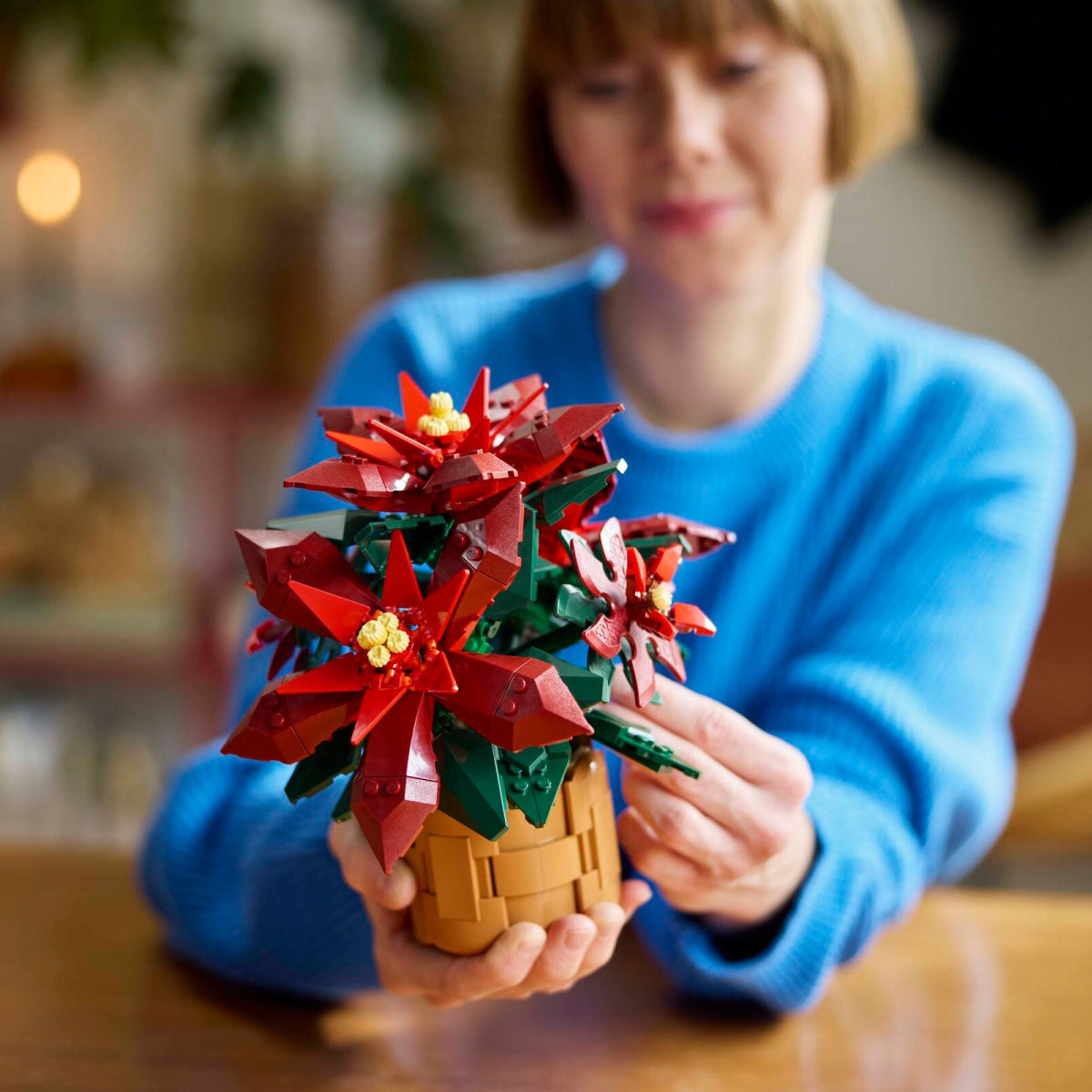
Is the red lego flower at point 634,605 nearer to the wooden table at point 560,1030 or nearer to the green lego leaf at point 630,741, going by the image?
the green lego leaf at point 630,741

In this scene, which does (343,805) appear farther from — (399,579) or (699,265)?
(699,265)

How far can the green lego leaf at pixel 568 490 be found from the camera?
368 mm

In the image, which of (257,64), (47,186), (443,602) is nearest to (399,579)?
(443,602)

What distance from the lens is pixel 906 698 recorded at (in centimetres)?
65

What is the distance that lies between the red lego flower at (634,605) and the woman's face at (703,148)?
Result: 34cm

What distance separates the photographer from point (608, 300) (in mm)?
838

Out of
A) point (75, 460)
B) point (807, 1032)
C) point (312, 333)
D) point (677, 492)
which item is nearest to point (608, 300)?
point (677, 492)

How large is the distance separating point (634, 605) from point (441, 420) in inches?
3.1

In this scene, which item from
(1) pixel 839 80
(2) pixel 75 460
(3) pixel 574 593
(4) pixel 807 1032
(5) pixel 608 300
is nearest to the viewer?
(3) pixel 574 593

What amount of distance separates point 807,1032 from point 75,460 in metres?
1.47

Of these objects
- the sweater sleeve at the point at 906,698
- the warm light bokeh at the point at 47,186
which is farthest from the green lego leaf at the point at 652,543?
the warm light bokeh at the point at 47,186

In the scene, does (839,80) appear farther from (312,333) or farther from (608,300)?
(312,333)

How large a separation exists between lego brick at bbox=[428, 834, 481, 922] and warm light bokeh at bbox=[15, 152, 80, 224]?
1.52 metres

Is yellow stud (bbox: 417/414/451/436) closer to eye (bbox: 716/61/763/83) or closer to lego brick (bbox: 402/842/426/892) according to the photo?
lego brick (bbox: 402/842/426/892)
